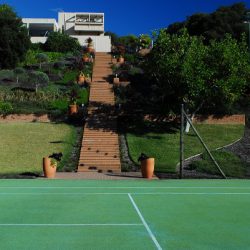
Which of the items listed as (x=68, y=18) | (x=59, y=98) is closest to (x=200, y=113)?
(x=59, y=98)

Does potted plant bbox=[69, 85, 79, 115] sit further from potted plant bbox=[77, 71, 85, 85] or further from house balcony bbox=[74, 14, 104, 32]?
house balcony bbox=[74, 14, 104, 32]

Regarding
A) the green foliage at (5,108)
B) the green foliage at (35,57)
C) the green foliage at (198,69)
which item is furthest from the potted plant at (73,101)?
the green foliage at (35,57)

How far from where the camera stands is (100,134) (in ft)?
97.1

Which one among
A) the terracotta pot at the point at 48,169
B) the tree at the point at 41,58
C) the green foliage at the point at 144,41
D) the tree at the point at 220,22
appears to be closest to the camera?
the terracotta pot at the point at 48,169

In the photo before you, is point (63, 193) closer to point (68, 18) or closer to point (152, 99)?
point (152, 99)

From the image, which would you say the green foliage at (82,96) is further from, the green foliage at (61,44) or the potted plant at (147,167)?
the green foliage at (61,44)

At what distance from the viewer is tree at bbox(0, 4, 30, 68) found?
4947cm

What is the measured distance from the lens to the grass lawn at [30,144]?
79.1 ft

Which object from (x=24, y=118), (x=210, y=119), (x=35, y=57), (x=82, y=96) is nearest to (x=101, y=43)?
(x=35, y=57)

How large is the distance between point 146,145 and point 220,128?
6.19 meters

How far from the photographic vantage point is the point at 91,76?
141 ft

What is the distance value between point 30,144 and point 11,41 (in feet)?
82.6

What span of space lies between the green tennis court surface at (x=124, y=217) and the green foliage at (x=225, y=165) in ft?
20.4

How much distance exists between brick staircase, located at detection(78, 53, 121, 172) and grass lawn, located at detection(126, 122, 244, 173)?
104cm
